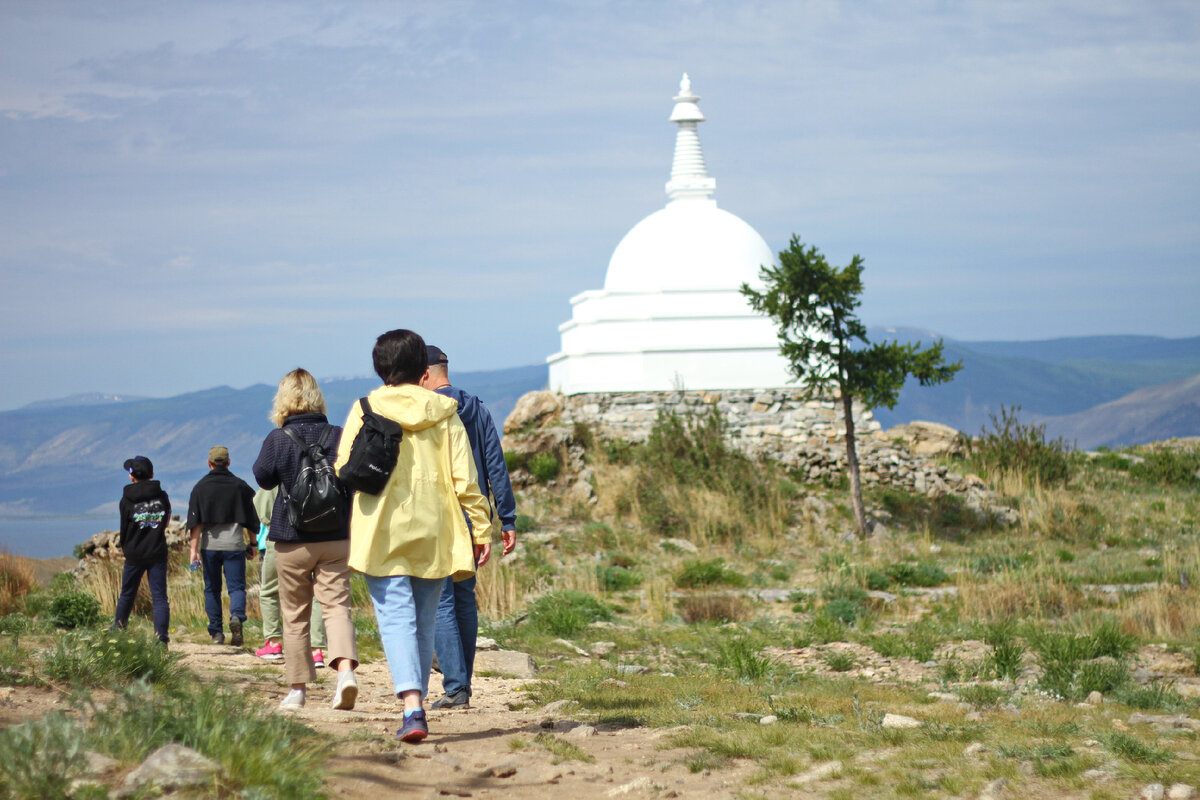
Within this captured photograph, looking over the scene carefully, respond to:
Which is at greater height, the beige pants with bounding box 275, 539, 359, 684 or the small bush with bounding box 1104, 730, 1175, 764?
the beige pants with bounding box 275, 539, 359, 684

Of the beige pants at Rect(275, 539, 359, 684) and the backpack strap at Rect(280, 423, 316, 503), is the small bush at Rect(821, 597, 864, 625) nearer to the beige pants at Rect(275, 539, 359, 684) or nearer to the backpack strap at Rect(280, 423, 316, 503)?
the beige pants at Rect(275, 539, 359, 684)

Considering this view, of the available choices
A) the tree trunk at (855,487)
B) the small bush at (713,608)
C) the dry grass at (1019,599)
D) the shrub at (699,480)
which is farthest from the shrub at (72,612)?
the tree trunk at (855,487)

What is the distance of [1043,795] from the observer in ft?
13.8

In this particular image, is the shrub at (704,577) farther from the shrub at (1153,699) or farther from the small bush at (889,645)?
the shrub at (1153,699)

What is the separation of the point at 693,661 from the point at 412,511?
4.93m

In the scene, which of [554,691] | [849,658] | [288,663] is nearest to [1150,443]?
[849,658]

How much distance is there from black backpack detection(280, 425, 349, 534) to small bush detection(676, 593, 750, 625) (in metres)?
6.60

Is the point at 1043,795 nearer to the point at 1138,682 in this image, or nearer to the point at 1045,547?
the point at 1138,682

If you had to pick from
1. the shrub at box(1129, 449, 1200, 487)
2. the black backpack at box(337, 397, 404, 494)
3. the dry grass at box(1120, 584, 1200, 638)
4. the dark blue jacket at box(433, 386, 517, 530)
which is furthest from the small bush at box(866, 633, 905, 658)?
the shrub at box(1129, 449, 1200, 487)

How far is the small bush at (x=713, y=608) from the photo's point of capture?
11.2 m

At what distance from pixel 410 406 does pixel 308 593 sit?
51.4 inches

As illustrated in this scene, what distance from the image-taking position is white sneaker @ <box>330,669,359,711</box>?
4.93 metres

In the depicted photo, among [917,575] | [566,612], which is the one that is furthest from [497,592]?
[917,575]

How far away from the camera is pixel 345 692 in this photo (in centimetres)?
492
